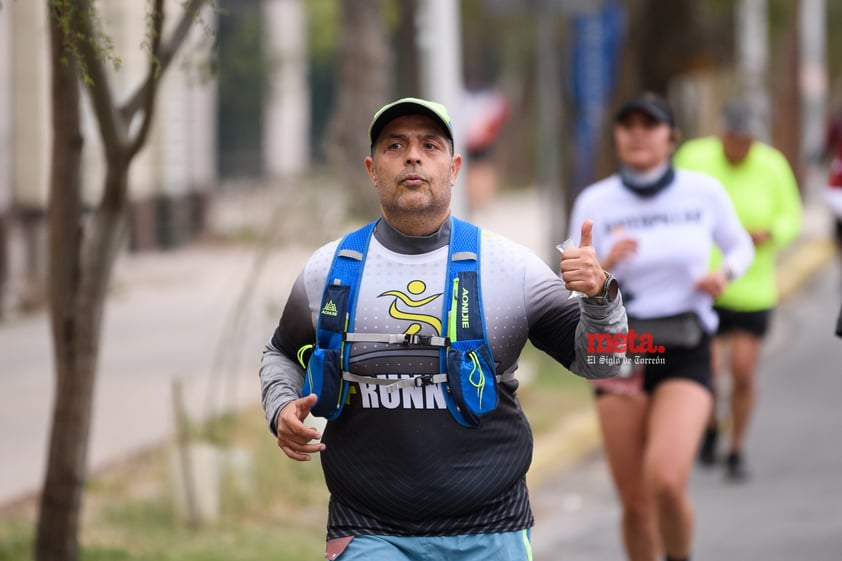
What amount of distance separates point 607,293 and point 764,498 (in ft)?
17.6

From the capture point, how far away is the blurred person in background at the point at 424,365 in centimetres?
394

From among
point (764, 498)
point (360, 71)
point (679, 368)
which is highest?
point (360, 71)

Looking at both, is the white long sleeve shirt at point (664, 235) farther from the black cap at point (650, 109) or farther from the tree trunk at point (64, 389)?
the tree trunk at point (64, 389)

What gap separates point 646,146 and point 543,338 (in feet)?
8.18

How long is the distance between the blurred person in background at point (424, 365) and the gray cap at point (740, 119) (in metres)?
4.81

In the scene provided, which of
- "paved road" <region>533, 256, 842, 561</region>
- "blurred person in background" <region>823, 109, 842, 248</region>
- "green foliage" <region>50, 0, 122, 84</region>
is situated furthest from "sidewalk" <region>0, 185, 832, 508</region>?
"green foliage" <region>50, 0, 122, 84</region>

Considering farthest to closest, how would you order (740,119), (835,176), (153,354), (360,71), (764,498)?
(360,71)
(153,354)
(764,498)
(740,119)
(835,176)

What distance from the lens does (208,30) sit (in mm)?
5242

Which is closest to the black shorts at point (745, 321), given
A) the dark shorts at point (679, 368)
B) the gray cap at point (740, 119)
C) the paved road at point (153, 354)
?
the gray cap at point (740, 119)

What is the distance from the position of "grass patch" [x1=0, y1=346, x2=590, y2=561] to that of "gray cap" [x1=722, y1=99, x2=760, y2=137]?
302 centimetres

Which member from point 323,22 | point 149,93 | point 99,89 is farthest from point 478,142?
point 99,89

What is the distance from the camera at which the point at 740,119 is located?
859cm

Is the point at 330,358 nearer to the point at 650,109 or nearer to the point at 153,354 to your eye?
the point at 650,109

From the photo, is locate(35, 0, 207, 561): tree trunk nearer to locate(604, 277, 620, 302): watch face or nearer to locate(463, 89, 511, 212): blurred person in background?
locate(604, 277, 620, 302): watch face
